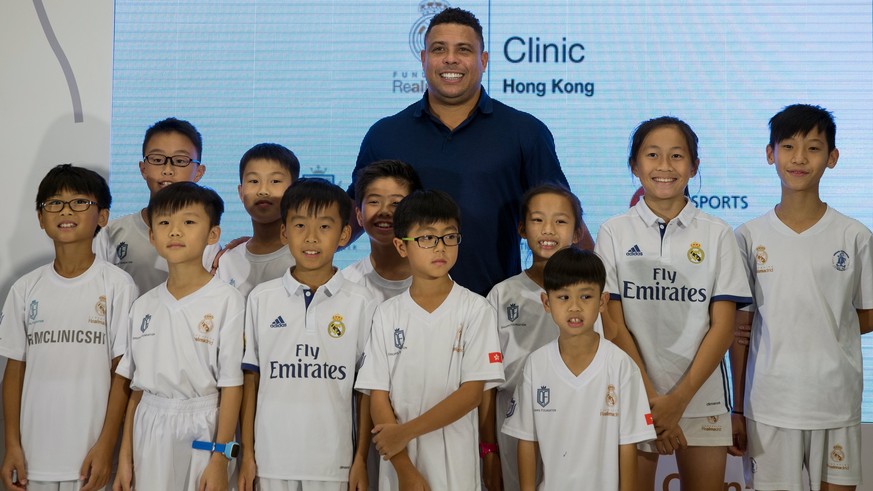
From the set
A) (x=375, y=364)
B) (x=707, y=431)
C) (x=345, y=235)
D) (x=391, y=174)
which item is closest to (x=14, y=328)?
(x=345, y=235)

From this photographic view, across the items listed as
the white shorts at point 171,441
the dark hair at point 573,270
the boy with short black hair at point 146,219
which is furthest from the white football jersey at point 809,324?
the boy with short black hair at point 146,219

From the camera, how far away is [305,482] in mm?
2547

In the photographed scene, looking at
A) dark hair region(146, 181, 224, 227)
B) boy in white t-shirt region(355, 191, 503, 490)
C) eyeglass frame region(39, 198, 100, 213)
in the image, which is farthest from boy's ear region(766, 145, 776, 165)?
eyeglass frame region(39, 198, 100, 213)

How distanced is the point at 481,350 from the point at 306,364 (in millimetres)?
545

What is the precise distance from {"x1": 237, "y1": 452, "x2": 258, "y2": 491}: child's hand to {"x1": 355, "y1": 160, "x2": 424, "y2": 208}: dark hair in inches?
38.0

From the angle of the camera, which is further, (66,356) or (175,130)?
(175,130)

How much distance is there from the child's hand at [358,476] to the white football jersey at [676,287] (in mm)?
989

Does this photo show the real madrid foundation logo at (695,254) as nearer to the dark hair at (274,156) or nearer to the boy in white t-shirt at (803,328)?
the boy in white t-shirt at (803,328)

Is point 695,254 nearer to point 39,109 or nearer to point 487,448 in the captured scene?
point 487,448

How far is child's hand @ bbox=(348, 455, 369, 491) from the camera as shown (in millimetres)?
2559

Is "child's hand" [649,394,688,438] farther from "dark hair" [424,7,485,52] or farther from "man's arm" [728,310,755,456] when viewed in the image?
"dark hair" [424,7,485,52]

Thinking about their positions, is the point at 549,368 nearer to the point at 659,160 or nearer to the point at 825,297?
the point at 659,160

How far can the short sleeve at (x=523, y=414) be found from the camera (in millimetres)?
2582

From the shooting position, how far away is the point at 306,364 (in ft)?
8.53
